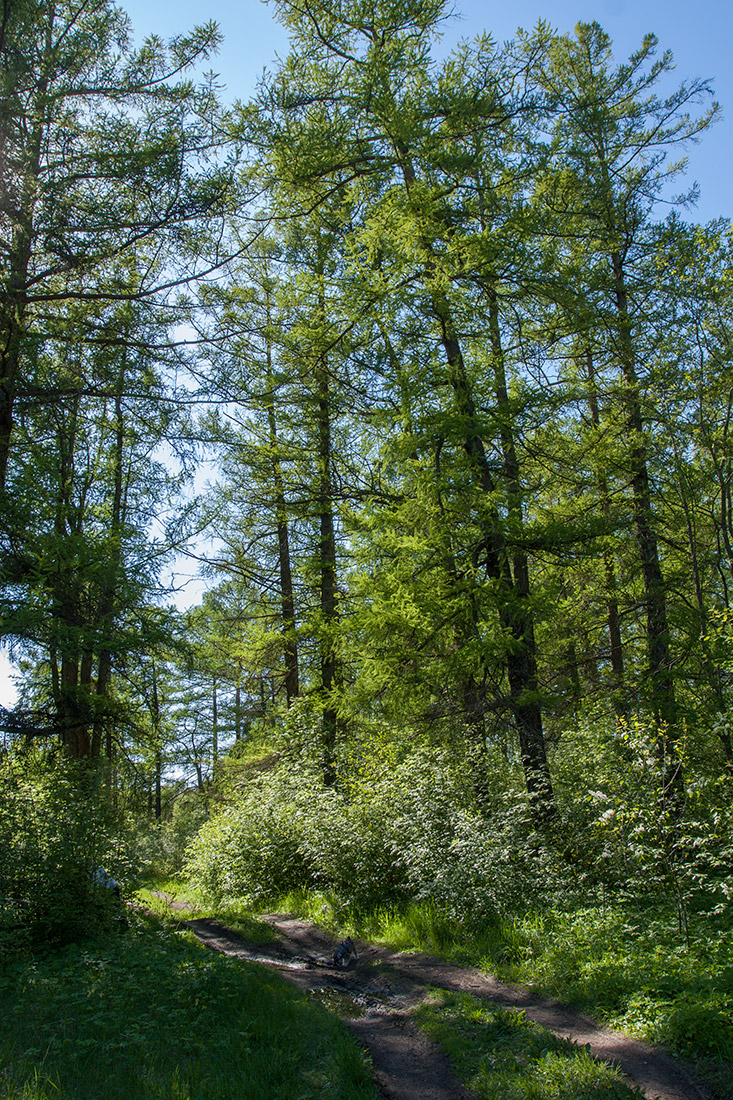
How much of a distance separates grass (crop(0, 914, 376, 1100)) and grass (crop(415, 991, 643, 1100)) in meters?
0.77

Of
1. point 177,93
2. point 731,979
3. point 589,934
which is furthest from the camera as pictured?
point 177,93

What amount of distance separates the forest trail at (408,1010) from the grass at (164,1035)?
1.19ft

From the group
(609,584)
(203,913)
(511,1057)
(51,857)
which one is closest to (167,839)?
(203,913)

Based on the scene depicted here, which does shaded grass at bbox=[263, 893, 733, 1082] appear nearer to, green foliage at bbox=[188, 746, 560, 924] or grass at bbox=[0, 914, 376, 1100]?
green foliage at bbox=[188, 746, 560, 924]

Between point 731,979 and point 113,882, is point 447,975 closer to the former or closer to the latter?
point 731,979

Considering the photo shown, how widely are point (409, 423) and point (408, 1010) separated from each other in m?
7.02

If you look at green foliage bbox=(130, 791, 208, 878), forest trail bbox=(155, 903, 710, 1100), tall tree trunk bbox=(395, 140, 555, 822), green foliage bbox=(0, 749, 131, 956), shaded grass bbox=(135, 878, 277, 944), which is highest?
tall tree trunk bbox=(395, 140, 555, 822)

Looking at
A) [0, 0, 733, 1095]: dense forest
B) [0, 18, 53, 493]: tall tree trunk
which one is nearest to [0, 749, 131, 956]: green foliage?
[0, 0, 733, 1095]: dense forest

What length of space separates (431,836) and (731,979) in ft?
14.2

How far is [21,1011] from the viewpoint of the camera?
202 inches

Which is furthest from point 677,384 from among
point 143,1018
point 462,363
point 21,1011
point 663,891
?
point 21,1011

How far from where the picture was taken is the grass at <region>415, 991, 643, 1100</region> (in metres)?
4.24

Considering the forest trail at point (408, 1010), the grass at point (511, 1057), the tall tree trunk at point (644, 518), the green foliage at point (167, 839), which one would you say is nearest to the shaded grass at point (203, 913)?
the forest trail at point (408, 1010)

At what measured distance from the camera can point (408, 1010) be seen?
600 cm
